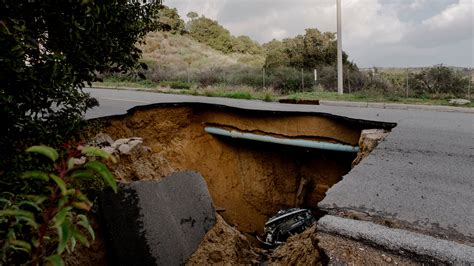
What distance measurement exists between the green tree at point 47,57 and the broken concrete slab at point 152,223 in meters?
1.25

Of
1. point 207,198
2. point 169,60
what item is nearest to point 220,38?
point 169,60

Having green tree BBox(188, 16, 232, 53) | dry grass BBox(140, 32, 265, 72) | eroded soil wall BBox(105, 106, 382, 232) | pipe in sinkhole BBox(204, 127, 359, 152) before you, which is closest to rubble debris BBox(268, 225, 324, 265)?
pipe in sinkhole BBox(204, 127, 359, 152)

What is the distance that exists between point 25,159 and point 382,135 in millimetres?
4887

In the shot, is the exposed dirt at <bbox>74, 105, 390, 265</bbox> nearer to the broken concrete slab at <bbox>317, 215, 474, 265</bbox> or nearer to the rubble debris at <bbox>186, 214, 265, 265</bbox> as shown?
the rubble debris at <bbox>186, 214, 265, 265</bbox>

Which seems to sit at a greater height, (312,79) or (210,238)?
(312,79)

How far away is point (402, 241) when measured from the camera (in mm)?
2529

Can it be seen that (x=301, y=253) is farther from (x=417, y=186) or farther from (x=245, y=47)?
(x=245, y=47)

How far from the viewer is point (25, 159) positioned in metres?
2.59

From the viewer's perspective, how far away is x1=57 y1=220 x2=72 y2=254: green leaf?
1176mm

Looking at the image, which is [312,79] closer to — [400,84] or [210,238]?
[400,84]

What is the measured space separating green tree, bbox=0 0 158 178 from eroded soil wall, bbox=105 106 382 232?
401cm

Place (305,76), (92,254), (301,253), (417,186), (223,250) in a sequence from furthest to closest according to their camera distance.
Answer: (305,76) < (223,250) < (92,254) < (417,186) < (301,253)

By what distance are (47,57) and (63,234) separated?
5.73 ft

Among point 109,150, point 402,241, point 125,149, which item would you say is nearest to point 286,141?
point 125,149
